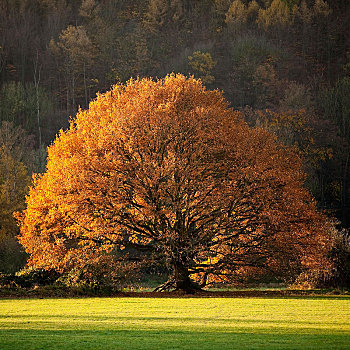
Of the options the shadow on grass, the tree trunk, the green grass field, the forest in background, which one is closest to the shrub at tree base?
the tree trunk

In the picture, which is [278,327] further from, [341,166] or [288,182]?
[341,166]

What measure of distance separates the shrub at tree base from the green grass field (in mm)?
7256

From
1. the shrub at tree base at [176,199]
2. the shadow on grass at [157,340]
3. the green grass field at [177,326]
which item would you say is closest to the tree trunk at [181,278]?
the shrub at tree base at [176,199]

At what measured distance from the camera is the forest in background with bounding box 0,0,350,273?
61.4 metres

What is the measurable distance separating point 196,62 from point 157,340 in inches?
3019

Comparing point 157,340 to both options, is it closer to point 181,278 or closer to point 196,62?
point 181,278

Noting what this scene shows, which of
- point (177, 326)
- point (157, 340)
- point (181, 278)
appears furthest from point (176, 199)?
point (157, 340)

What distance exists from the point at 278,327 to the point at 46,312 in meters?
7.38

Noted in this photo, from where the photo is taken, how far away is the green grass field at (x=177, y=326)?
12.1 meters

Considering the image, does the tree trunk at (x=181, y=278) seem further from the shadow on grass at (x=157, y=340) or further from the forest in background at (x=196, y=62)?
the forest in background at (x=196, y=62)

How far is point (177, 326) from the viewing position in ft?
48.5

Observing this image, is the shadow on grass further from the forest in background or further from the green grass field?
the forest in background

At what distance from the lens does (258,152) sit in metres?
29.6

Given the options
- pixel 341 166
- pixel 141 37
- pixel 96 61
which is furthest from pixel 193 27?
pixel 341 166
